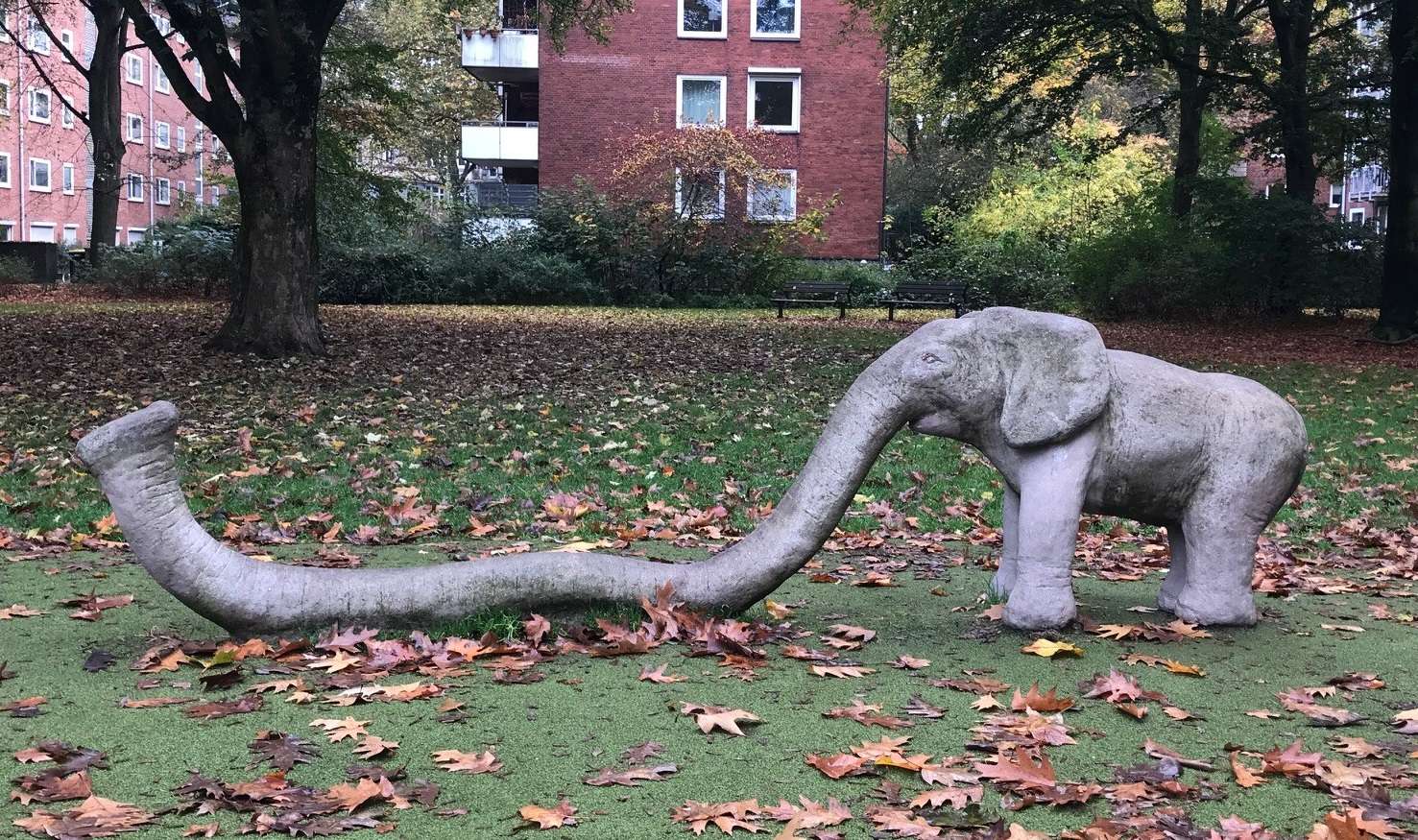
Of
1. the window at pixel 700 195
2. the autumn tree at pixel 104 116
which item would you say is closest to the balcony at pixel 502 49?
the window at pixel 700 195

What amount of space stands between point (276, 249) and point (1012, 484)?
13898mm

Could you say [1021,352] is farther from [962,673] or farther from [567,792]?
[567,792]

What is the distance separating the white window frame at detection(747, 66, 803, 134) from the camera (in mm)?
40375

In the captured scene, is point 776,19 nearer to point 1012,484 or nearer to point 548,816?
point 1012,484

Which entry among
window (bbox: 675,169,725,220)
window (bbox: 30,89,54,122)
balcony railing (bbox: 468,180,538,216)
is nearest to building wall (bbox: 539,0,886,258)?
balcony railing (bbox: 468,180,538,216)

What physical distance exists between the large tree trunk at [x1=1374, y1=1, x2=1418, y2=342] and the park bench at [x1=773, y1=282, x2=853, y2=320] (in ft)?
36.5

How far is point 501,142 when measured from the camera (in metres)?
41.2

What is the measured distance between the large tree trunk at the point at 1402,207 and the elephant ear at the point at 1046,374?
20.4 meters

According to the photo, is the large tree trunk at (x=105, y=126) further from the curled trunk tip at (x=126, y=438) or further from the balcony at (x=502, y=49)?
the curled trunk tip at (x=126, y=438)

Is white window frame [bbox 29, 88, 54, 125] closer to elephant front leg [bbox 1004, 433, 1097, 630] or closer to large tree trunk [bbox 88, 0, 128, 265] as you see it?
large tree trunk [bbox 88, 0, 128, 265]

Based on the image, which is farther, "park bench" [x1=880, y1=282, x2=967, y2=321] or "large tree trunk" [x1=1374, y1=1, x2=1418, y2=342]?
"park bench" [x1=880, y1=282, x2=967, y2=321]

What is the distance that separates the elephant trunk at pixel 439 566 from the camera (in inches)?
206

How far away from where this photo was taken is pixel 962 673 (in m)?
5.15

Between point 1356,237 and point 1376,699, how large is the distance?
2433 centimetres
